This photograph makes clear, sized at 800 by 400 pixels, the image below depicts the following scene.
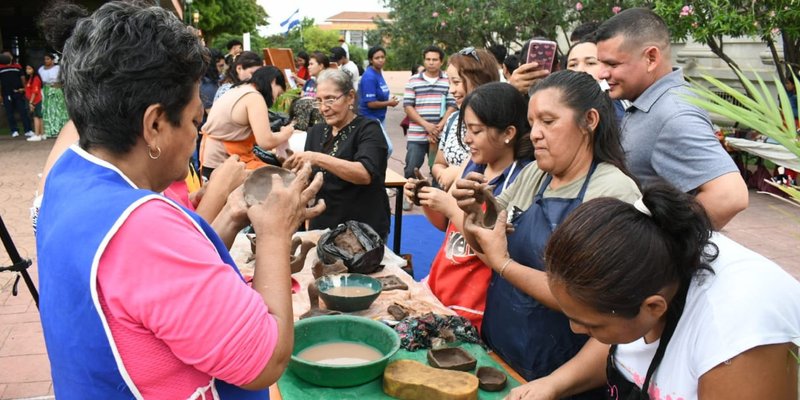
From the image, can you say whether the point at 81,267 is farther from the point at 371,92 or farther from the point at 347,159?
the point at 371,92

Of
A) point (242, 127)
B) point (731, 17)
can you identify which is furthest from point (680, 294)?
point (731, 17)

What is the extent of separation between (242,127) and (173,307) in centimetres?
332

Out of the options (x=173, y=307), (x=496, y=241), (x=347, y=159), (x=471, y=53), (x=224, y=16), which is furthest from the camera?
(x=224, y=16)

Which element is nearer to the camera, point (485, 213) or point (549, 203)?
point (549, 203)

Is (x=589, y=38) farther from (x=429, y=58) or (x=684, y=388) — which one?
(x=429, y=58)

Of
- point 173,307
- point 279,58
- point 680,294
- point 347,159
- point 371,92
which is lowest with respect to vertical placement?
point 371,92

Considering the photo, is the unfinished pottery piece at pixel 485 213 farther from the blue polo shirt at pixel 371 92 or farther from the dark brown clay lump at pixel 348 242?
the blue polo shirt at pixel 371 92

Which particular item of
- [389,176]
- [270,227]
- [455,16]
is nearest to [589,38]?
[389,176]

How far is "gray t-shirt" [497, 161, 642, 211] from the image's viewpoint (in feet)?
6.00

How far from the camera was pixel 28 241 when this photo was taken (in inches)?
229

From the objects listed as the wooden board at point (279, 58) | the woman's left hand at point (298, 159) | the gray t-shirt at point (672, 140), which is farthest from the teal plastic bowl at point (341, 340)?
the wooden board at point (279, 58)

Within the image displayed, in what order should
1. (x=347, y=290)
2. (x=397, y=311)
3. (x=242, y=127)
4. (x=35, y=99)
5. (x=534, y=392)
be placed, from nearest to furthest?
(x=534, y=392) < (x=397, y=311) < (x=347, y=290) < (x=242, y=127) < (x=35, y=99)

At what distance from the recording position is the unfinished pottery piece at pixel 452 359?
1912 millimetres

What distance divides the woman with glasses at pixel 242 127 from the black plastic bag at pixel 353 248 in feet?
4.43
